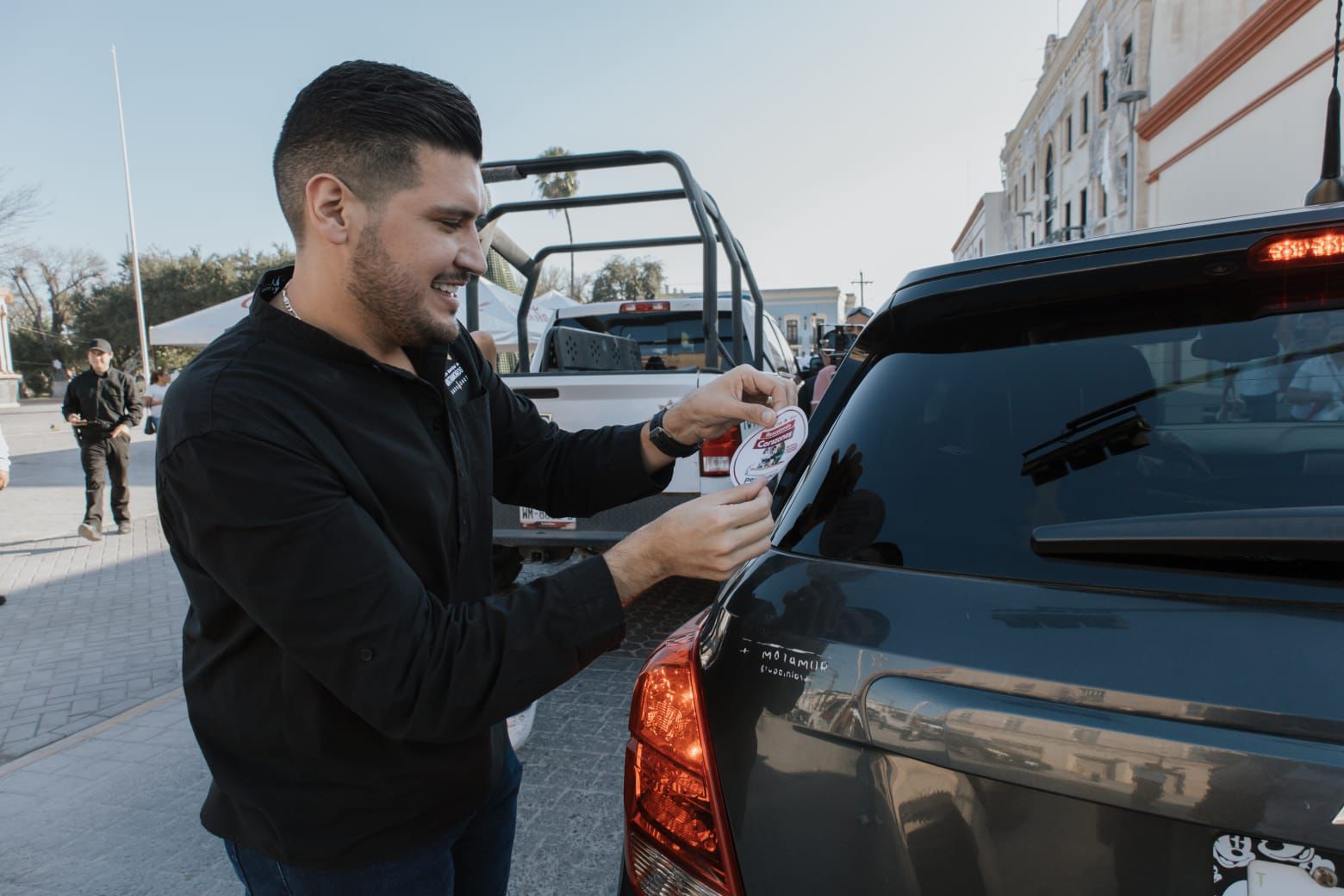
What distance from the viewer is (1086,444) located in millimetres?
1248

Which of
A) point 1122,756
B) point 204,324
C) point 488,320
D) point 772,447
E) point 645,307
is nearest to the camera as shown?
point 1122,756

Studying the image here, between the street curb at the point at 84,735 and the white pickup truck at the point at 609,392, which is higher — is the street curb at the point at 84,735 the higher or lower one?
the lower one

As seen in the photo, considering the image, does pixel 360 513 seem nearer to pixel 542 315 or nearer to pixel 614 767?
pixel 614 767

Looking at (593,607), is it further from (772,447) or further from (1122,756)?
(1122,756)

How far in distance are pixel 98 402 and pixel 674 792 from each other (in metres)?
9.34

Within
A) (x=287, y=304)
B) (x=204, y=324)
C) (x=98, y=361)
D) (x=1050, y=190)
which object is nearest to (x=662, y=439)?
(x=287, y=304)

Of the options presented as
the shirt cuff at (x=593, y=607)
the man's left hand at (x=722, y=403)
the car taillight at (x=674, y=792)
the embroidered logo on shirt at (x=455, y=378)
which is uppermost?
the embroidered logo on shirt at (x=455, y=378)

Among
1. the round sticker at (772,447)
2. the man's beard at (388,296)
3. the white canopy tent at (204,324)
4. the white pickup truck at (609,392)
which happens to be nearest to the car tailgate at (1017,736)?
the round sticker at (772,447)

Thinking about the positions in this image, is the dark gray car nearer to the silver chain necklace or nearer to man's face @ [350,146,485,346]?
man's face @ [350,146,485,346]

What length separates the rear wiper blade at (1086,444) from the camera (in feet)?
4.03

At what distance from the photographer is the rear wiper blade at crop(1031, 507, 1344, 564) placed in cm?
96

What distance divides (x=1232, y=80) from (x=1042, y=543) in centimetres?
1599

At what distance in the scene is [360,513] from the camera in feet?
3.75

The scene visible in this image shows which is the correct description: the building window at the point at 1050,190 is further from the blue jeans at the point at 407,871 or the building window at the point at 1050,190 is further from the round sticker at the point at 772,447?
the blue jeans at the point at 407,871
